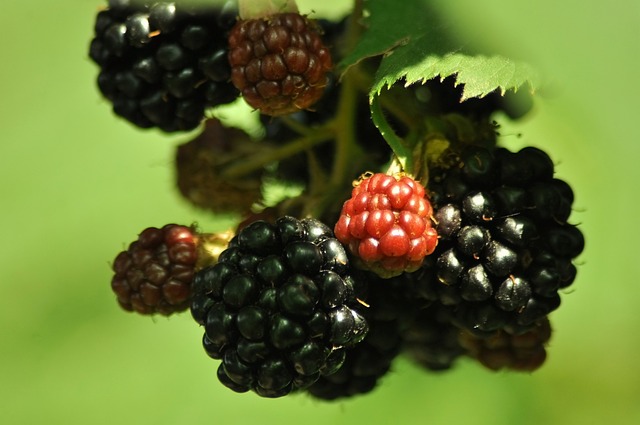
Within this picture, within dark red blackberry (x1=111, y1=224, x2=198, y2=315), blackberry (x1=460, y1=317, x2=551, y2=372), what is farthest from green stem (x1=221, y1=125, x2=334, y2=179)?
blackberry (x1=460, y1=317, x2=551, y2=372)

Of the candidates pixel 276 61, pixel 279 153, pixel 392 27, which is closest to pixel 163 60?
pixel 276 61

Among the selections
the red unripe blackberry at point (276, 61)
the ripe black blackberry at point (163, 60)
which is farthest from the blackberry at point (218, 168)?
the red unripe blackberry at point (276, 61)

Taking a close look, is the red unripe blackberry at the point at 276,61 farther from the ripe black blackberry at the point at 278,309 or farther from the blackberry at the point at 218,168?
the blackberry at the point at 218,168

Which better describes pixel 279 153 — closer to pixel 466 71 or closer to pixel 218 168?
pixel 218 168

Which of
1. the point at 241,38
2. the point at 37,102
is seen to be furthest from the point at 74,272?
the point at 241,38

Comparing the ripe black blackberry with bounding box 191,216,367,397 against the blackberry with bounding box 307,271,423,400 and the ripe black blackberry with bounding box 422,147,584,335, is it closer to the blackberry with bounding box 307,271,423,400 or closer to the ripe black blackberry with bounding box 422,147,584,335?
the blackberry with bounding box 307,271,423,400
